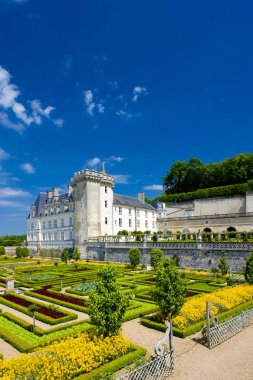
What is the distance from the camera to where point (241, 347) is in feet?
39.3

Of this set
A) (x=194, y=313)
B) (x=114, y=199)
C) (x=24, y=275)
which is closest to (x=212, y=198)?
(x=114, y=199)

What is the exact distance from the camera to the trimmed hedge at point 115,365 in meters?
9.11

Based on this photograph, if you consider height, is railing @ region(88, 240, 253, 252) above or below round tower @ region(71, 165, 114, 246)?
below

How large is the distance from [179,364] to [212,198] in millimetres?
52645

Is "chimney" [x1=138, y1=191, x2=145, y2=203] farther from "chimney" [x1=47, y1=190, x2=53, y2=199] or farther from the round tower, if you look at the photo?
"chimney" [x1=47, y1=190, x2=53, y2=199]

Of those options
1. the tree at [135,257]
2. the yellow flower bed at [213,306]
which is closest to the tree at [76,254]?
the tree at [135,257]

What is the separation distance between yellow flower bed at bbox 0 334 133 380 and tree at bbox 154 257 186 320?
2.66 meters

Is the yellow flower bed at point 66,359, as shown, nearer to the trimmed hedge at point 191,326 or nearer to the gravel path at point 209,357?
the gravel path at point 209,357

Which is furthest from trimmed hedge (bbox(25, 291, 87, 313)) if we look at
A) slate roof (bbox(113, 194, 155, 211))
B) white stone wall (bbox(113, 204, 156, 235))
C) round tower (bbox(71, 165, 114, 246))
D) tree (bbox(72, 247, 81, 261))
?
slate roof (bbox(113, 194, 155, 211))

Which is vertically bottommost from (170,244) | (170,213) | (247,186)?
(170,244)

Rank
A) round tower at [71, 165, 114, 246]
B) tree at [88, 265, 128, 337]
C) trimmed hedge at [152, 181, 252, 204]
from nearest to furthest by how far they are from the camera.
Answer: tree at [88, 265, 128, 337] < round tower at [71, 165, 114, 246] < trimmed hedge at [152, 181, 252, 204]

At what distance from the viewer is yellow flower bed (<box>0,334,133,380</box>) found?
8.64 meters

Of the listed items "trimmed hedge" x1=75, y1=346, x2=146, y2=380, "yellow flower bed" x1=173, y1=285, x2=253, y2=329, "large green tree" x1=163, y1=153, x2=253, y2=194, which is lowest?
"trimmed hedge" x1=75, y1=346, x2=146, y2=380

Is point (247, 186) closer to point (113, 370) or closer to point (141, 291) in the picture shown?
point (141, 291)
